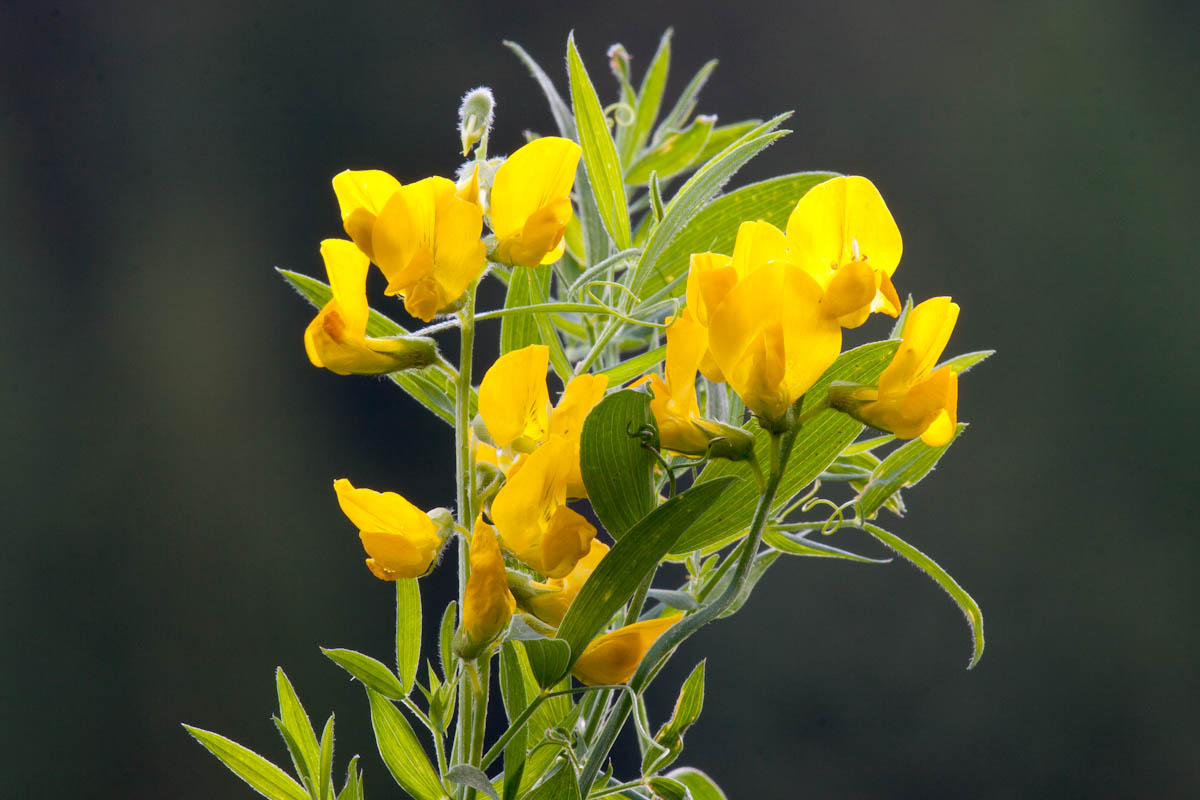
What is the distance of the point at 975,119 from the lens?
2.95 metres

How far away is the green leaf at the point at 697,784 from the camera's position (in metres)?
0.35

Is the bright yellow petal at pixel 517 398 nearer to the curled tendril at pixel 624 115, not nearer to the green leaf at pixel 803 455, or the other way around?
the green leaf at pixel 803 455

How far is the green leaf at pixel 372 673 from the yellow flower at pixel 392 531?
0.13 feet

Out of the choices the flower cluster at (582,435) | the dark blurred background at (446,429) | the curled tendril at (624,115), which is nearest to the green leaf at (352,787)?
the flower cluster at (582,435)

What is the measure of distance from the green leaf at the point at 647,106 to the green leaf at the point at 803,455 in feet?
0.83

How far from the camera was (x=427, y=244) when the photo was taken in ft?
0.87

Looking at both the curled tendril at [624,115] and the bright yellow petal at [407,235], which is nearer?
the bright yellow petal at [407,235]

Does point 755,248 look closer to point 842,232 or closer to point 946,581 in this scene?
point 842,232

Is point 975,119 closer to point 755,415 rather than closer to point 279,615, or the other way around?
point 279,615

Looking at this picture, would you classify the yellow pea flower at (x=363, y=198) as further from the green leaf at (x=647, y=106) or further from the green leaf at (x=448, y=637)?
the green leaf at (x=647, y=106)

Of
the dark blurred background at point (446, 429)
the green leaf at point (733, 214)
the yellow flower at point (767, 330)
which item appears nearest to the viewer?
the yellow flower at point (767, 330)

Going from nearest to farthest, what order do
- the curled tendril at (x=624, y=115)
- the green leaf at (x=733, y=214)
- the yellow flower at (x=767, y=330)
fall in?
1. the yellow flower at (x=767, y=330)
2. the green leaf at (x=733, y=214)
3. the curled tendril at (x=624, y=115)

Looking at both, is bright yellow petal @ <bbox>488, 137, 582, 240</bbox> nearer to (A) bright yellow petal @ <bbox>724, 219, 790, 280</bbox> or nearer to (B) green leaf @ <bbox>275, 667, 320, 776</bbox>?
(A) bright yellow petal @ <bbox>724, 219, 790, 280</bbox>

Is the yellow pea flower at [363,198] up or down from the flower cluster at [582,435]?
up
